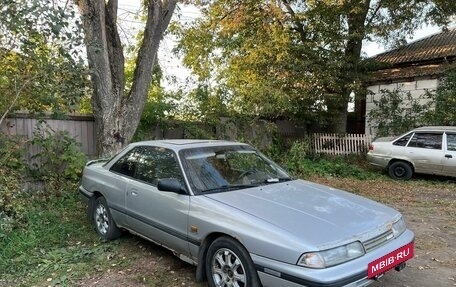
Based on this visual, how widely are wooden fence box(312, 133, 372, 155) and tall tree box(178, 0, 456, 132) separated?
0.67 metres

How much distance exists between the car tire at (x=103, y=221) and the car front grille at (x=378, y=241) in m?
3.37

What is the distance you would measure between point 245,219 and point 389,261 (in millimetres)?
1293

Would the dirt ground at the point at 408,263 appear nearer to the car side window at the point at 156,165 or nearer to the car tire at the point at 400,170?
the car side window at the point at 156,165

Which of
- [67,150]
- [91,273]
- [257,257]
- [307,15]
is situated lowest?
[91,273]

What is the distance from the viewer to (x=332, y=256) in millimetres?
3023

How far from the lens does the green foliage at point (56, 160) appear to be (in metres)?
7.31

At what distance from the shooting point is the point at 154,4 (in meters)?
7.89

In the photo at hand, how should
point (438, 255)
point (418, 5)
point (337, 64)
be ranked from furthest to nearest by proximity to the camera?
point (418, 5) → point (337, 64) → point (438, 255)

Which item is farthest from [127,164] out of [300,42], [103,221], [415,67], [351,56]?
[415,67]

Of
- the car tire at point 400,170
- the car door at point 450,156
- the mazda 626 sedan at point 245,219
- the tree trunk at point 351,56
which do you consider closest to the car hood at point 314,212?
the mazda 626 sedan at point 245,219

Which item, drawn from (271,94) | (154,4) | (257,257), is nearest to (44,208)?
(154,4)

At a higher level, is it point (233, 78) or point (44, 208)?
point (233, 78)

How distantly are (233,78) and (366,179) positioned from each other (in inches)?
220

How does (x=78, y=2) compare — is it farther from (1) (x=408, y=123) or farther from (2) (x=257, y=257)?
(1) (x=408, y=123)
